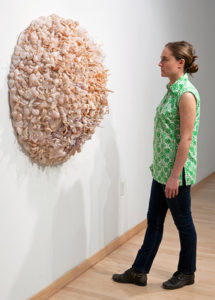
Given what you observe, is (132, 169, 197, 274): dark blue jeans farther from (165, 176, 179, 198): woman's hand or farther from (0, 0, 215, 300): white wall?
(0, 0, 215, 300): white wall

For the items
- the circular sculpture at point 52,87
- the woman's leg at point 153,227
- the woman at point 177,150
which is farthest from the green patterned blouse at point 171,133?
the circular sculpture at point 52,87

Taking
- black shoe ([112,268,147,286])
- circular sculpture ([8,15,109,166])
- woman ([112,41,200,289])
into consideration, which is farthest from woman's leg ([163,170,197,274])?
circular sculpture ([8,15,109,166])

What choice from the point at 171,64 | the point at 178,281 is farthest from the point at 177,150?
the point at 178,281

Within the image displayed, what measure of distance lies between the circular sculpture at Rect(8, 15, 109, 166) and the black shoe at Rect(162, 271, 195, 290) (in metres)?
0.96

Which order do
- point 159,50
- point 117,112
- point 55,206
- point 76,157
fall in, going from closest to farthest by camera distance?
point 55,206 → point 76,157 → point 117,112 → point 159,50

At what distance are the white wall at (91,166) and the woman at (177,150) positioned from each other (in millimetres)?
458

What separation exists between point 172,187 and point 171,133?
0.28m

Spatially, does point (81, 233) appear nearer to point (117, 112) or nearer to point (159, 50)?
point (117, 112)

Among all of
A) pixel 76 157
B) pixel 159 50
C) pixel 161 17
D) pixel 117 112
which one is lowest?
pixel 76 157

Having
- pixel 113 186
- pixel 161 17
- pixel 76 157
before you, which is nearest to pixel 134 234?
pixel 113 186

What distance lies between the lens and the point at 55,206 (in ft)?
7.76

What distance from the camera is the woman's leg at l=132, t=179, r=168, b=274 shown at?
8.05 ft

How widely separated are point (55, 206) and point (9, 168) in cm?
46

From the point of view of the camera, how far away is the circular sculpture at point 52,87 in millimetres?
1975
